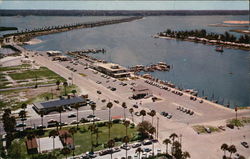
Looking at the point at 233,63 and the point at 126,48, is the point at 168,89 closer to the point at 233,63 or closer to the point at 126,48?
A: the point at 233,63

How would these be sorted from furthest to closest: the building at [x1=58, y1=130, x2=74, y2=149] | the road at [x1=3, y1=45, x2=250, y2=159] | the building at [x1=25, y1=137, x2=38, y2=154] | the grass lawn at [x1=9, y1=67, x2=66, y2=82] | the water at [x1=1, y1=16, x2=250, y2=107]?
the grass lawn at [x1=9, y1=67, x2=66, y2=82]
the water at [x1=1, y1=16, x2=250, y2=107]
the road at [x1=3, y1=45, x2=250, y2=159]
the building at [x1=58, y1=130, x2=74, y2=149]
the building at [x1=25, y1=137, x2=38, y2=154]

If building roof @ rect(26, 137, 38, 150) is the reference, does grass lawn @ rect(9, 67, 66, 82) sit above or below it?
above

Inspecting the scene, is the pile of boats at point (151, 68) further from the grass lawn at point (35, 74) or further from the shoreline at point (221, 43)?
the shoreline at point (221, 43)

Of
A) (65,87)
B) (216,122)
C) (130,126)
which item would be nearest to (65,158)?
(130,126)

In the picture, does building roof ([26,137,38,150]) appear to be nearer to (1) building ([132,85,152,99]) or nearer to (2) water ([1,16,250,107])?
(1) building ([132,85,152,99])

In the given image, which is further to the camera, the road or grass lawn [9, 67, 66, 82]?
grass lawn [9, 67, 66, 82]

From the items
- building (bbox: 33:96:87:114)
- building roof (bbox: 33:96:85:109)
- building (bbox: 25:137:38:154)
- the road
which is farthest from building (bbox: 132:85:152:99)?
building (bbox: 25:137:38:154)

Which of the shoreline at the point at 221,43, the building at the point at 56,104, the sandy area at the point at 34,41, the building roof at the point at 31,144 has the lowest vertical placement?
the building roof at the point at 31,144

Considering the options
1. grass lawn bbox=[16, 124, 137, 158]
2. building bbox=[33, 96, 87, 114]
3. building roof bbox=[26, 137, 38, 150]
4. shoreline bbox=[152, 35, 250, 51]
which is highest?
shoreline bbox=[152, 35, 250, 51]

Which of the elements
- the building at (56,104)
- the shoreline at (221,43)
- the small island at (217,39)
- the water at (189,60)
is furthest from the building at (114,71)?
the small island at (217,39)
